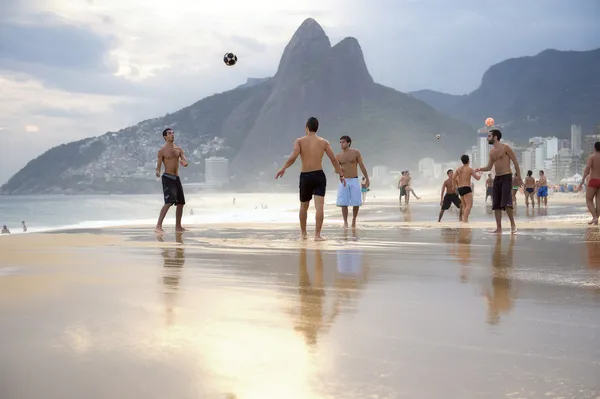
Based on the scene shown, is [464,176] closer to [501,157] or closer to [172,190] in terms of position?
[501,157]

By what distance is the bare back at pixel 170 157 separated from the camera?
12919 mm

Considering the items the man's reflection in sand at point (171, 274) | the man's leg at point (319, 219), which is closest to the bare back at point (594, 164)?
the man's leg at point (319, 219)

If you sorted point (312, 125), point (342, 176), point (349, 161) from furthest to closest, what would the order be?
point (349, 161), point (342, 176), point (312, 125)

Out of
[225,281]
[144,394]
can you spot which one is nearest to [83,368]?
[144,394]

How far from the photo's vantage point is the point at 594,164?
14.9 meters

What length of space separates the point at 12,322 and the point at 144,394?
186cm

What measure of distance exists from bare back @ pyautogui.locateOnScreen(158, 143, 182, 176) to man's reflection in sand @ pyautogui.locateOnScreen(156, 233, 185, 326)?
12.3 feet

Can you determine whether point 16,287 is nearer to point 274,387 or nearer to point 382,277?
point 382,277

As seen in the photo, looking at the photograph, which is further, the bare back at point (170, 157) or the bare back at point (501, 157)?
the bare back at point (170, 157)

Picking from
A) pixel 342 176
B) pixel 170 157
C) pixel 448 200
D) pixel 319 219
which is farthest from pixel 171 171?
pixel 448 200

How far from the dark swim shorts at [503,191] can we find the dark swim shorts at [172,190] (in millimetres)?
5882

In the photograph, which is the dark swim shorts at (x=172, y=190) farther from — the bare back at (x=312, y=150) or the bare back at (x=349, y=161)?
the bare back at (x=349, y=161)

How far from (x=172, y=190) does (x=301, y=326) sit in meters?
9.26

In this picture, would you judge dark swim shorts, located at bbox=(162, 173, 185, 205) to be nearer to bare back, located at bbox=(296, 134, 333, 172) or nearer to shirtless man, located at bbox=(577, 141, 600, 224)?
bare back, located at bbox=(296, 134, 333, 172)
